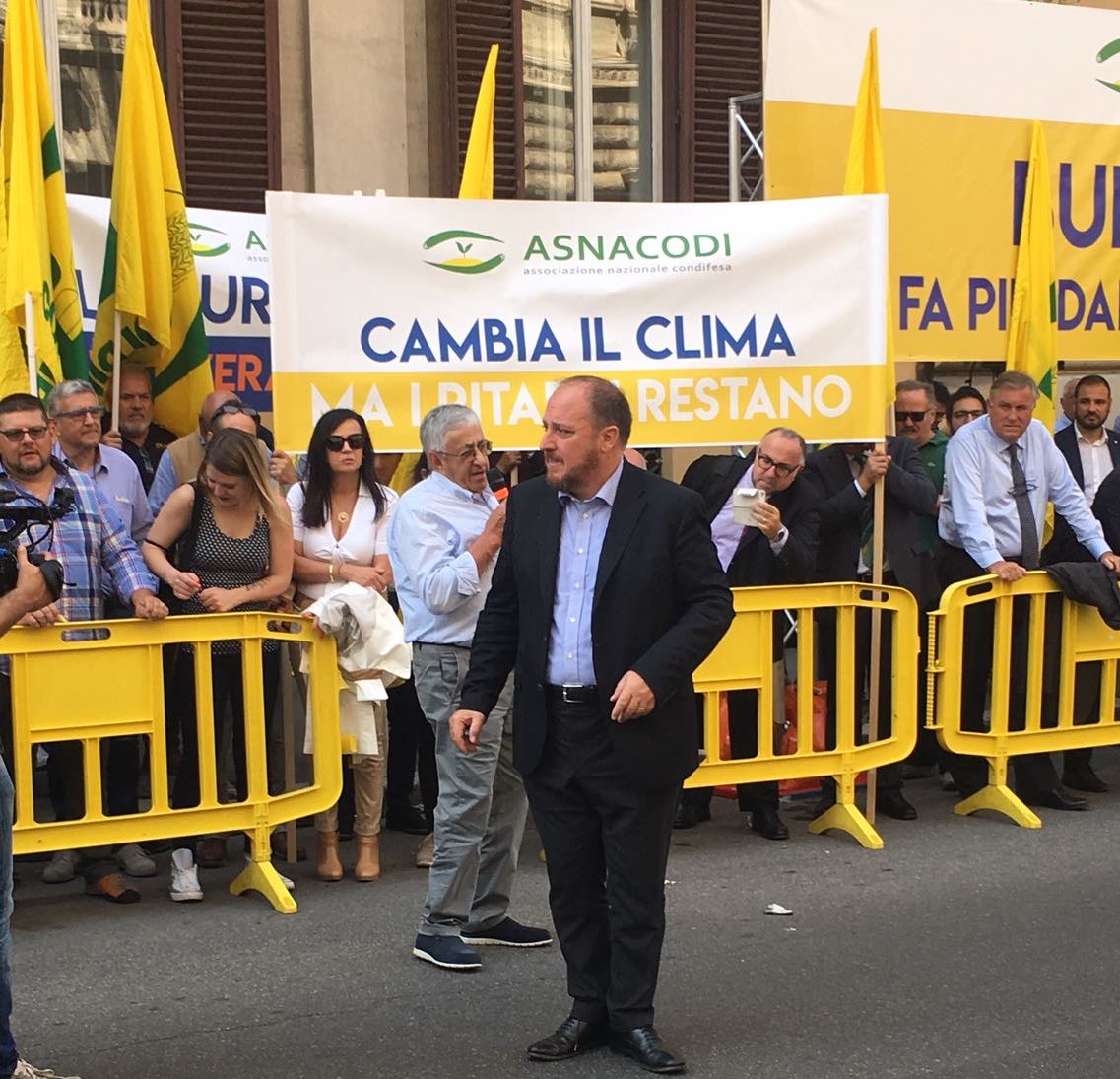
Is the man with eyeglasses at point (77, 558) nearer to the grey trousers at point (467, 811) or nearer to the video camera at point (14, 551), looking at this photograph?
the grey trousers at point (467, 811)

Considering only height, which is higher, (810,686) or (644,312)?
(644,312)

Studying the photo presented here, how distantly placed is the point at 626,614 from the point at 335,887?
2.58m

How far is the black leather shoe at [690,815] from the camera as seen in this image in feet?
25.6

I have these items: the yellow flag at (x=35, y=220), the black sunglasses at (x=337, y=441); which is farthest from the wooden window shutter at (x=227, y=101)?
the black sunglasses at (x=337, y=441)

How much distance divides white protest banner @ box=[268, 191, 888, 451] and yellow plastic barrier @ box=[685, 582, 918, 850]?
2.43 ft

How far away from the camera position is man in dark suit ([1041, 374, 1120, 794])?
28.1 ft

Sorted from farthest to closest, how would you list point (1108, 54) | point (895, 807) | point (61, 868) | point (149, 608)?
point (1108, 54) → point (895, 807) → point (61, 868) → point (149, 608)

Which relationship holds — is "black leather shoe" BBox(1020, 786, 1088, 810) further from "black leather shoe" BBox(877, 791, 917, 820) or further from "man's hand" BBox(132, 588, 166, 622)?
"man's hand" BBox(132, 588, 166, 622)

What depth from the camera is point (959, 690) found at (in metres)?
7.73

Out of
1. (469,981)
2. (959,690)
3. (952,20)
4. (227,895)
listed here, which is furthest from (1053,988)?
(952,20)

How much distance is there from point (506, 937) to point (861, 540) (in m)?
3.22

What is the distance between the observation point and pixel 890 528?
26.7 feet

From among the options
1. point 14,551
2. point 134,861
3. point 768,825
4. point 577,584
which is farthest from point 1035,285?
point 14,551

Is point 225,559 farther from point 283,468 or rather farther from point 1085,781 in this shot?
point 1085,781
